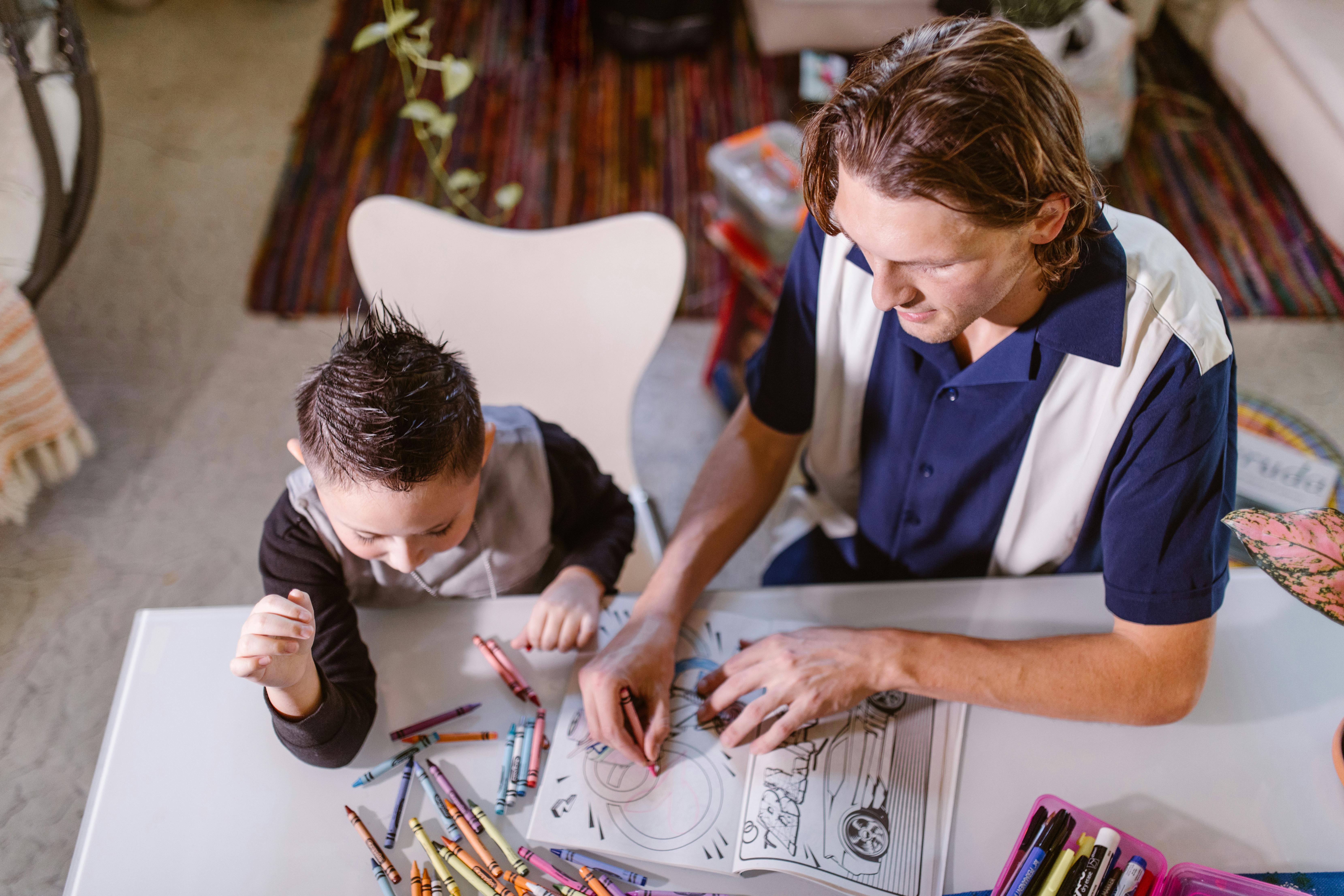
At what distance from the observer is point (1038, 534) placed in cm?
108

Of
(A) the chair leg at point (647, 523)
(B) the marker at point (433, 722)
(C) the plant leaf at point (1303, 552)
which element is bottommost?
(A) the chair leg at point (647, 523)

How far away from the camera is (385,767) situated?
3.02ft

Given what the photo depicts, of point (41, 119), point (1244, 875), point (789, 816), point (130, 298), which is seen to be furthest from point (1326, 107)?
point (130, 298)

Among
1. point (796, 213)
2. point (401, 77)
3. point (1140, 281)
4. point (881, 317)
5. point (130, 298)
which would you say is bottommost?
point (130, 298)

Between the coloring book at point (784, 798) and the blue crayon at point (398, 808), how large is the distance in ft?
0.43

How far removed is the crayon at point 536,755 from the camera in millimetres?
908

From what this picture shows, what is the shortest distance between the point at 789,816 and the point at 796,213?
4.69 feet

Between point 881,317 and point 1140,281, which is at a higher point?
point 1140,281

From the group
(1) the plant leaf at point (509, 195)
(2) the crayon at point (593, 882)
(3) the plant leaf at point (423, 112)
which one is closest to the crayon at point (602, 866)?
(2) the crayon at point (593, 882)

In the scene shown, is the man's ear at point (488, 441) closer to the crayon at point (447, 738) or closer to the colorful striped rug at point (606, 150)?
the crayon at point (447, 738)

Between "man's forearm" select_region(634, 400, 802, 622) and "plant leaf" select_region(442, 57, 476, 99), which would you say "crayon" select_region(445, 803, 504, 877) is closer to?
"man's forearm" select_region(634, 400, 802, 622)

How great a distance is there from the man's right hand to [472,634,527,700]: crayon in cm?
6

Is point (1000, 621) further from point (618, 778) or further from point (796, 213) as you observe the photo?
point (796, 213)

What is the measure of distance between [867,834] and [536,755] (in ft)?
1.07
